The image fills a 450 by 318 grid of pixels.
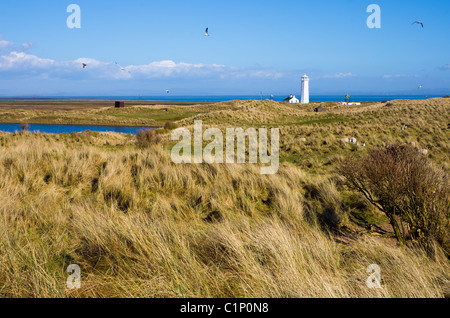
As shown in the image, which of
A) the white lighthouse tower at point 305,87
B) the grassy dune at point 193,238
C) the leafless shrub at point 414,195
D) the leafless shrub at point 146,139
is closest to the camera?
the grassy dune at point 193,238

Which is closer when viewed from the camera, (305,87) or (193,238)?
(193,238)

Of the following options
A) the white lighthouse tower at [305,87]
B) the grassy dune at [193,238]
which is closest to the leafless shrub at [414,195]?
the grassy dune at [193,238]

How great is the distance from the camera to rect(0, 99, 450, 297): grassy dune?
2.70 metres

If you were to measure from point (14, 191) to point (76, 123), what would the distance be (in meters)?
51.5

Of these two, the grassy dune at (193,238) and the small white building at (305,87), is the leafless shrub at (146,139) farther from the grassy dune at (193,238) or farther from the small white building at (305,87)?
the small white building at (305,87)

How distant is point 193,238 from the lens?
3.81 metres

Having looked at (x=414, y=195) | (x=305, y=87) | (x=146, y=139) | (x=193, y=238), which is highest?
(x=305, y=87)

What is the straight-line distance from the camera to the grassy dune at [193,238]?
8.87 feet

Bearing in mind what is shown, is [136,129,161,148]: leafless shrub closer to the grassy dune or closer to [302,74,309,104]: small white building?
the grassy dune

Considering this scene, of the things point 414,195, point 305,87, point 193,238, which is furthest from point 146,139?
point 305,87

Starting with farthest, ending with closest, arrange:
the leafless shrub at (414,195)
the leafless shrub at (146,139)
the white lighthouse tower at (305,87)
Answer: the white lighthouse tower at (305,87), the leafless shrub at (146,139), the leafless shrub at (414,195)

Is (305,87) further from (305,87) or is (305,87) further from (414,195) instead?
(414,195)
